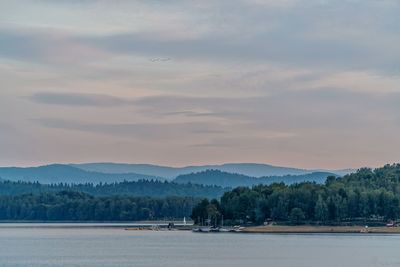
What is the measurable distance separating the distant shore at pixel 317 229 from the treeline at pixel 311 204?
198 centimetres

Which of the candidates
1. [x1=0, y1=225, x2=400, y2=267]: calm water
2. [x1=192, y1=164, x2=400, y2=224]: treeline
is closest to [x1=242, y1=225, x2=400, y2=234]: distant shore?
[x1=192, y1=164, x2=400, y2=224]: treeline

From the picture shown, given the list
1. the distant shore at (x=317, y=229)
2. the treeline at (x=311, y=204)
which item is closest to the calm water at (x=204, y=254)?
the distant shore at (x=317, y=229)

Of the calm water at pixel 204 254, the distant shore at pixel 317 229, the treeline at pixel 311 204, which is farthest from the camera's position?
the treeline at pixel 311 204

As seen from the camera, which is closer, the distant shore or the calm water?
the calm water

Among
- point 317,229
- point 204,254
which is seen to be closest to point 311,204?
point 317,229

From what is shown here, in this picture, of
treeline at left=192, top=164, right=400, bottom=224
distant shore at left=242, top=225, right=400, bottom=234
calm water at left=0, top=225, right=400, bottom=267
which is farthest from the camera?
treeline at left=192, top=164, right=400, bottom=224

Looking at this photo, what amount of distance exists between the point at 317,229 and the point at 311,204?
16.1ft

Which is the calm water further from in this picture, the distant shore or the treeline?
the treeline

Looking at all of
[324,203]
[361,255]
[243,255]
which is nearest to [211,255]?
[243,255]

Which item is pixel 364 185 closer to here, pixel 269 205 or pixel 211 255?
pixel 269 205

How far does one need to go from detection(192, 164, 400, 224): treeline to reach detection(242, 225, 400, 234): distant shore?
1983 millimetres

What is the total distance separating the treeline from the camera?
17050 cm

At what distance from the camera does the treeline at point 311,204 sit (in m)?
170

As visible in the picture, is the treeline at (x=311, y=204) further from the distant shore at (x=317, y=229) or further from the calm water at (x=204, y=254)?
the calm water at (x=204, y=254)
